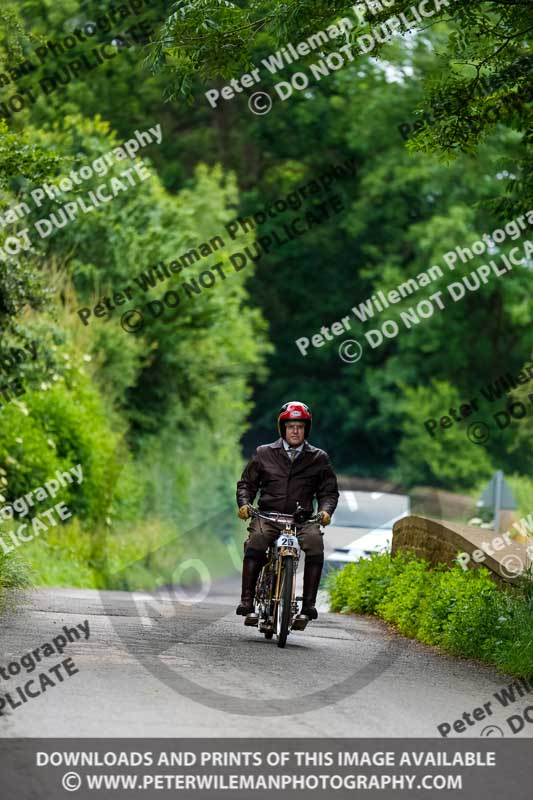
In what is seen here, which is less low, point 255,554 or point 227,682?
point 255,554

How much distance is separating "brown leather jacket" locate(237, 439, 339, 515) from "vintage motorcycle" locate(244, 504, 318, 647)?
0.46 ft

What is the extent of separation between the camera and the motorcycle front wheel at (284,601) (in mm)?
12055

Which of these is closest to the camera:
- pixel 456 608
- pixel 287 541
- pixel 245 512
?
pixel 287 541

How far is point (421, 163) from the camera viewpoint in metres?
50.6

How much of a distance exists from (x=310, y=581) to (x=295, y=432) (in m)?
1.25

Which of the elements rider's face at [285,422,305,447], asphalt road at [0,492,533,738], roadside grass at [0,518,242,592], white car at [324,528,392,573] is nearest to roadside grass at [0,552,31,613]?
roadside grass at [0,518,242,592]

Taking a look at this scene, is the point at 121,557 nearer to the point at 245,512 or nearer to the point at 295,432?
the point at 295,432

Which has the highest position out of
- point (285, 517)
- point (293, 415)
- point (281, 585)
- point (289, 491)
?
point (293, 415)

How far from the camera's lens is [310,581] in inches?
495

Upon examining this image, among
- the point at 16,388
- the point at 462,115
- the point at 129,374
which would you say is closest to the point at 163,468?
the point at 129,374

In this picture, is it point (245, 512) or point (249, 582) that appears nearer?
point (245, 512)

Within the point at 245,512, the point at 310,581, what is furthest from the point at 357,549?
the point at 245,512

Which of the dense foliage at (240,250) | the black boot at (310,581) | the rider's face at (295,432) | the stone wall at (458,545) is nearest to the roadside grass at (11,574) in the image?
the black boot at (310,581)

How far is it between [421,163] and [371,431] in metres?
10.3
